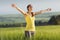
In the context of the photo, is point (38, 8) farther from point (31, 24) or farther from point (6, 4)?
point (6, 4)

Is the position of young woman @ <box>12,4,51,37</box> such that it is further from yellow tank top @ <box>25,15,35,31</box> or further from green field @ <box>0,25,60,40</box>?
green field @ <box>0,25,60,40</box>

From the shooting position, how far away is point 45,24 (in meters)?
2.08

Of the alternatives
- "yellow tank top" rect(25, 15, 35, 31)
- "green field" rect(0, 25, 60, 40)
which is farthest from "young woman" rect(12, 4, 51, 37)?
"green field" rect(0, 25, 60, 40)

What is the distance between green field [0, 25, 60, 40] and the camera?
1.96 m

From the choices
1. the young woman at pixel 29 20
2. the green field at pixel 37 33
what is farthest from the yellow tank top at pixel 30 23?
the green field at pixel 37 33

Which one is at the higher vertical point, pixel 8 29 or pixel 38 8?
pixel 38 8

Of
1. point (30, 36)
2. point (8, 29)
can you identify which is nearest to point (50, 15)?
point (30, 36)

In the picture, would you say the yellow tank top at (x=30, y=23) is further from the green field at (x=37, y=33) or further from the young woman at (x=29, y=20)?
the green field at (x=37, y=33)

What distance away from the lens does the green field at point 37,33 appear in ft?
6.44

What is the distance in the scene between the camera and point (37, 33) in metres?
1.98

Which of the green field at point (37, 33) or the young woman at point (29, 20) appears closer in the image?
the young woman at point (29, 20)

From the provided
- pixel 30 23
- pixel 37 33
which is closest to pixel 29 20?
pixel 30 23

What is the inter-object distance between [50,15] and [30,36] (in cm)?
43

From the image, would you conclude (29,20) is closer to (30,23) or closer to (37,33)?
(30,23)
